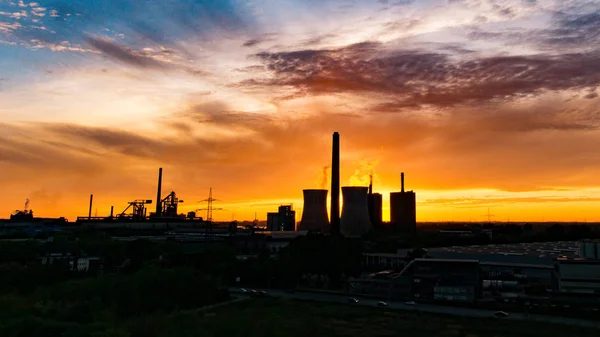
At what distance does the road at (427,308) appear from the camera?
129 ft

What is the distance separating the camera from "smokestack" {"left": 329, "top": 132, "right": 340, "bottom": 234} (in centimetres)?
10038

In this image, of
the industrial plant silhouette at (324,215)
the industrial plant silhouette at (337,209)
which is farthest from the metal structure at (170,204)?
the industrial plant silhouette at (337,209)

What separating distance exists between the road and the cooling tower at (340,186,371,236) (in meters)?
48.8

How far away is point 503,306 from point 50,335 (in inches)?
1511

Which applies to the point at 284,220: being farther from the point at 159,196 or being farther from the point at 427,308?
the point at 427,308

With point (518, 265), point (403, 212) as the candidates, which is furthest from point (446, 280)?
point (403, 212)

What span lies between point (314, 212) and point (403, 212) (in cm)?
5735

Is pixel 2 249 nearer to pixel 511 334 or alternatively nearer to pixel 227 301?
pixel 227 301

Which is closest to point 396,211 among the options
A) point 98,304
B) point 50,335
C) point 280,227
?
point 280,227

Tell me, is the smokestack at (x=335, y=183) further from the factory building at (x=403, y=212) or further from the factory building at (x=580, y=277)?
the factory building at (x=580, y=277)

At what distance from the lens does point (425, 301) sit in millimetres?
Answer: 51312

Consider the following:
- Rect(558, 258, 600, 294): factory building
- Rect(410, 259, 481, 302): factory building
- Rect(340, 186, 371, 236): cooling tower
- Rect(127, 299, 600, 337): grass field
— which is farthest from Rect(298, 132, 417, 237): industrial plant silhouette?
Rect(127, 299, 600, 337): grass field

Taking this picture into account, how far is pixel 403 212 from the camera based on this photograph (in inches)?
6093

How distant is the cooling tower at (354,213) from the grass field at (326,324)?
58.3m
